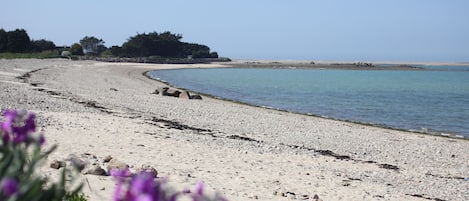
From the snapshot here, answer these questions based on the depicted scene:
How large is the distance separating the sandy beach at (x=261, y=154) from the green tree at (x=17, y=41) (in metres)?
68.3

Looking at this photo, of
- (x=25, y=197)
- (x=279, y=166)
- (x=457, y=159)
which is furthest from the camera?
(x=457, y=159)

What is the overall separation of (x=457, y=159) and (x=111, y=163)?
35.8ft

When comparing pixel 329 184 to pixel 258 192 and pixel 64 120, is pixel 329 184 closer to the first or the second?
pixel 258 192

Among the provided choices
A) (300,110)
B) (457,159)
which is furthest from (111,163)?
(300,110)

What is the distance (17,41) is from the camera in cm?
8125

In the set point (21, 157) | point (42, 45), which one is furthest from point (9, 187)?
point (42, 45)

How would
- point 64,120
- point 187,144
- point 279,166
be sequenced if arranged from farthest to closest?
point 64,120 → point 187,144 → point 279,166

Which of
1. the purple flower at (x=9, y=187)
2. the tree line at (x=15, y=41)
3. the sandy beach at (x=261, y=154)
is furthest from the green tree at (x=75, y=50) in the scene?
the purple flower at (x=9, y=187)

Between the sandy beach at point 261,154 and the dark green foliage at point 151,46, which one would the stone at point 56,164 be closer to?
the sandy beach at point 261,154

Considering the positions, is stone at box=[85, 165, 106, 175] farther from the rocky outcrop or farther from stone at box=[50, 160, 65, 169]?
stone at box=[50, 160, 65, 169]

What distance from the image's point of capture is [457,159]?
Result: 14.7m

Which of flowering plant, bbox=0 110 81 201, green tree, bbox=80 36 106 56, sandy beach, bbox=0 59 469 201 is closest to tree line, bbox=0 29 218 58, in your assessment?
green tree, bbox=80 36 106 56

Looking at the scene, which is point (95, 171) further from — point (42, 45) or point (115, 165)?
point (42, 45)

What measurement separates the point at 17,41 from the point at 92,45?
112 feet
